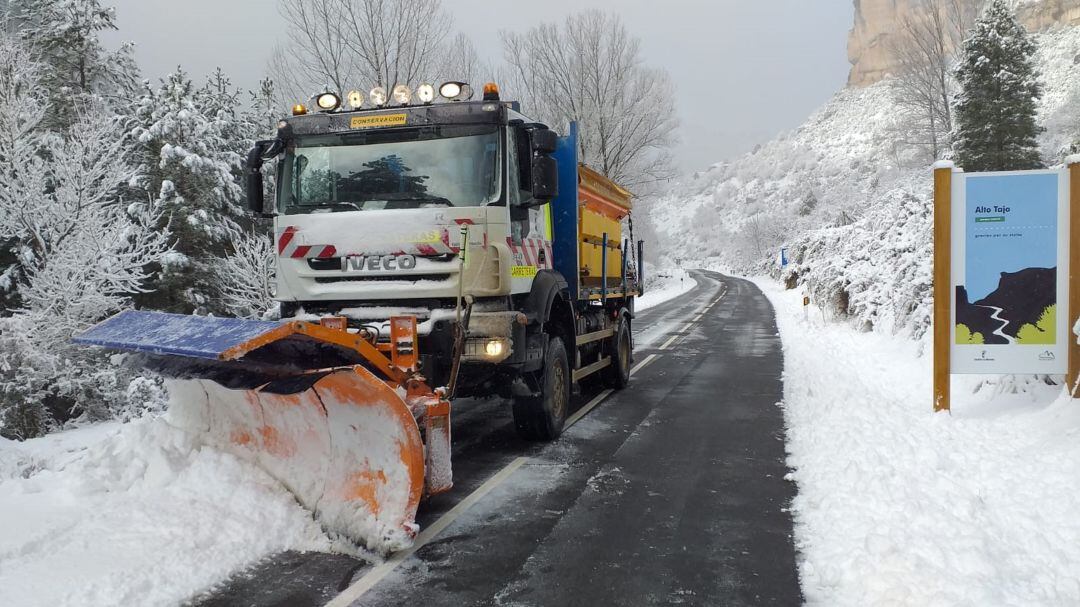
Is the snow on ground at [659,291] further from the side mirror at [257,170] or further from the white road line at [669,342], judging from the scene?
the side mirror at [257,170]

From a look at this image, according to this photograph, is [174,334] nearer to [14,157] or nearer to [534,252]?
[534,252]

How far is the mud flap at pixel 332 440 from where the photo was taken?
429cm

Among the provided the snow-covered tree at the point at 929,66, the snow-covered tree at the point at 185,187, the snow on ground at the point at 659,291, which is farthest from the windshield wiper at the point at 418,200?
the snow-covered tree at the point at 929,66

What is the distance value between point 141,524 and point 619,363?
7091 millimetres

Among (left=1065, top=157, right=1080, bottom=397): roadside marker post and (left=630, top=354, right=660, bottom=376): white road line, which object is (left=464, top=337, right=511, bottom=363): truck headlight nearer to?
(left=1065, top=157, right=1080, bottom=397): roadside marker post

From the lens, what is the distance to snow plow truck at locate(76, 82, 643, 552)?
439 cm

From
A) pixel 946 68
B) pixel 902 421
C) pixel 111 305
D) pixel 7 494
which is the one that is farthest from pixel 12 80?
pixel 946 68

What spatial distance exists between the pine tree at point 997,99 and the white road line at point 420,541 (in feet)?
89.4

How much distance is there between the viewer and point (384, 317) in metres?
5.75

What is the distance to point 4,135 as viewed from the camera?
43.9 ft

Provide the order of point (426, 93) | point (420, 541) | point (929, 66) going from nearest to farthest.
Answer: point (420, 541) < point (426, 93) < point (929, 66)

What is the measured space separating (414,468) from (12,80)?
15.2 meters

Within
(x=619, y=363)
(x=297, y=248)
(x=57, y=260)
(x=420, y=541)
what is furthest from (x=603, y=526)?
(x=57, y=260)

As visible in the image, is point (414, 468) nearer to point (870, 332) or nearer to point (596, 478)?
point (596, 478)
